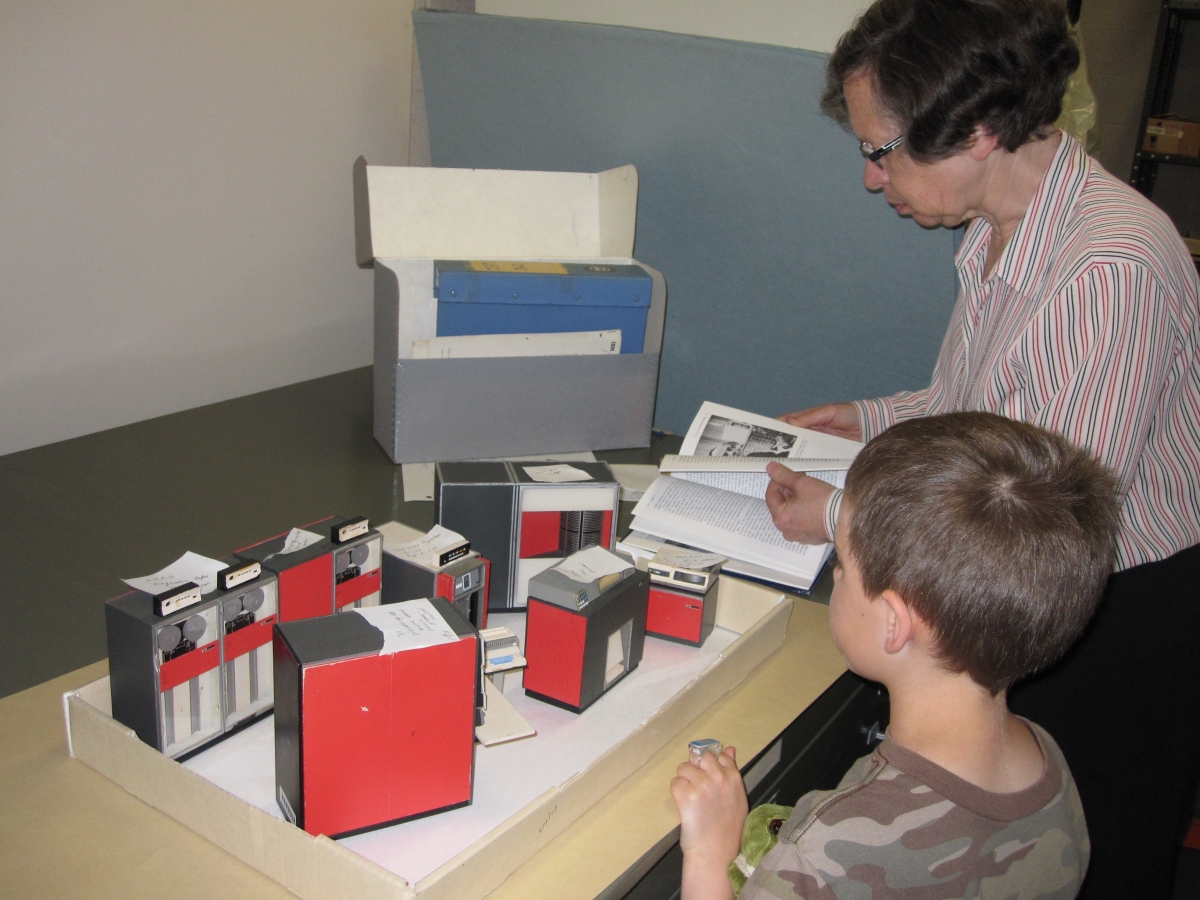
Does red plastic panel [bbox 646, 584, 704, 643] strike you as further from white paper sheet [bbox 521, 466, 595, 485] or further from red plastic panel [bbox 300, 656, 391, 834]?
red plastic panel [bbox 300, 656, 391, 834]

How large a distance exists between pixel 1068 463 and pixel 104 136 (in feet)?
4.42

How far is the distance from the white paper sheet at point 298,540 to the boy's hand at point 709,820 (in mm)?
377

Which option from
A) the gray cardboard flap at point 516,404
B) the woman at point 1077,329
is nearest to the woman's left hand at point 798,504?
the woman at point 1077,329

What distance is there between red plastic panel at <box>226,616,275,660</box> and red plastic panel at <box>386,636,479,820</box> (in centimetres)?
18

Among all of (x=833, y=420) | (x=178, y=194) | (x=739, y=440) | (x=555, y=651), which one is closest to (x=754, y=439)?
(x=739, y=440)

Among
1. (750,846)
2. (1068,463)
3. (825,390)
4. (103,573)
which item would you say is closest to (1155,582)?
(1068,463)

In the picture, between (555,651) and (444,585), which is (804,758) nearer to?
(555,651)

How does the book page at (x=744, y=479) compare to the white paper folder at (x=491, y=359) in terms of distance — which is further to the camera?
the white paper folder at (x=491, y=359)

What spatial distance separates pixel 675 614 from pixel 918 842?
402mm

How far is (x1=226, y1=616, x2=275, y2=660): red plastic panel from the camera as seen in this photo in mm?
784

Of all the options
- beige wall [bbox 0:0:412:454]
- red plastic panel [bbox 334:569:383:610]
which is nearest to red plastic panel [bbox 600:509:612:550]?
red plastic panel [bbox 334:569:383:610]

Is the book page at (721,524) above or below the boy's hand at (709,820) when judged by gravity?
above

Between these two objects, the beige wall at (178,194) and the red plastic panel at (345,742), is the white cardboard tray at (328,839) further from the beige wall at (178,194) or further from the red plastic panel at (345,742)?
the beige wall at (178,194)

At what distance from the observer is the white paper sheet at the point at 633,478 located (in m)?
1.36
